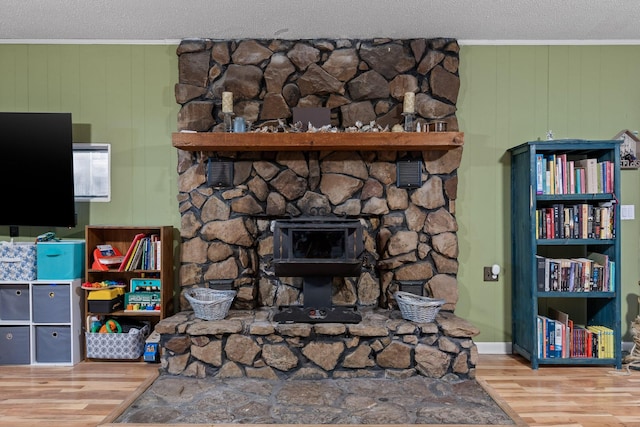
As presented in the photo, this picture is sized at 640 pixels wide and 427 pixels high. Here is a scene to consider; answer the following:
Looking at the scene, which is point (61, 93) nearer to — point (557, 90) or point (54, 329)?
point (54, 329)

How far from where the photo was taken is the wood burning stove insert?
3.02 metres

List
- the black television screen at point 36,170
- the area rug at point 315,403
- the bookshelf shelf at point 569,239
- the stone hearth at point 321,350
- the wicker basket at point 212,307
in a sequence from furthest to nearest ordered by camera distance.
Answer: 1. the black television screen at point 36,170
2. the bookshelf shelf at point 569,239
3. the wicker basket at point 212,307
4. the stone hearth at point 321,350
5. the area rug at point 315,403

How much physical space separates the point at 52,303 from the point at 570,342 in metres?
3.81

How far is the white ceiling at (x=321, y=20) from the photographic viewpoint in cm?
287

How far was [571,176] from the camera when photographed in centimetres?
315

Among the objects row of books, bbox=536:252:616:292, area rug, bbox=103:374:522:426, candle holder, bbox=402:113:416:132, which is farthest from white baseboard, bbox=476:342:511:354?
candle holder, bbox=402:113:416:132

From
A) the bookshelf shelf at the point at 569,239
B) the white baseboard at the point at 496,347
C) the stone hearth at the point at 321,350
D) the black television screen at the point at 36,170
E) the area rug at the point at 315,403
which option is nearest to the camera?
the area rug at the point at 315,403

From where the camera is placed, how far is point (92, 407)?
8.12 feet

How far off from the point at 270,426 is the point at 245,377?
72 cm

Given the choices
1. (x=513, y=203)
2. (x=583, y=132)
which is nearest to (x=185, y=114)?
(x=513, y=203)

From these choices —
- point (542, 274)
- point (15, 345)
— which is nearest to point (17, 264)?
point (15, 345)

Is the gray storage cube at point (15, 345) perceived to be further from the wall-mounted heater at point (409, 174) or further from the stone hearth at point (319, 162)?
the wall-mounted heater at point (409, 174)

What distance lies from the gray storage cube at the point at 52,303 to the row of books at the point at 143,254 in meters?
Answer: 0.44

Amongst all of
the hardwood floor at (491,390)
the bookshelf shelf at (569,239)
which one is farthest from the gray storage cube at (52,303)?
the bookshelf shelf at (569,239)
